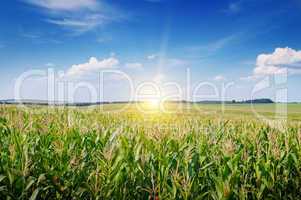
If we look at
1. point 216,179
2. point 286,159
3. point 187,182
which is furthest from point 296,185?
point 187,182

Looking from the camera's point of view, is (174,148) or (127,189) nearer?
(127,189)

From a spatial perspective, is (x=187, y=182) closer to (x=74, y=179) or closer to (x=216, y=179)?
(x=216, y=179)

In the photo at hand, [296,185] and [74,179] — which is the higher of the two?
[74,179]

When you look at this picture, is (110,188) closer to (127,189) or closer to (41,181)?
(127,189)

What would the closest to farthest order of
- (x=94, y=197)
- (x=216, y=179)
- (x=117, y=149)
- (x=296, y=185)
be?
(x=94, y=197), (x=216, y=179), (x=117, y=149), (x=296, y=185)

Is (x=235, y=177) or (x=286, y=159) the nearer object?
(x=235, y=177)

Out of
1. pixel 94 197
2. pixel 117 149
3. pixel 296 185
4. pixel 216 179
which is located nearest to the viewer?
pixel 94 197

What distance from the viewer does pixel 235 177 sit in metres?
5.24

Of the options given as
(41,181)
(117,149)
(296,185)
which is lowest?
(296,185)

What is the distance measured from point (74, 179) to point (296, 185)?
13.1 feet

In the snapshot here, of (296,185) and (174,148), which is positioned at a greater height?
(174,148)

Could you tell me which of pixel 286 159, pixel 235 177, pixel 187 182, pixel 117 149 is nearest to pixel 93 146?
pixel 117 149

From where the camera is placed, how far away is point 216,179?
4988mm

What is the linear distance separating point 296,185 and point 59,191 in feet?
13.7
